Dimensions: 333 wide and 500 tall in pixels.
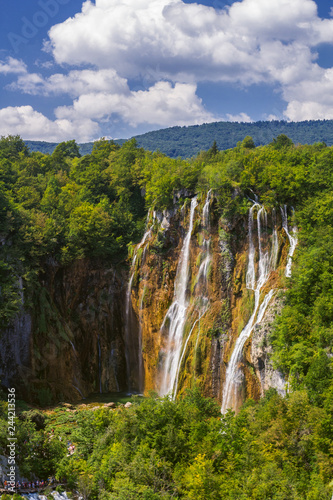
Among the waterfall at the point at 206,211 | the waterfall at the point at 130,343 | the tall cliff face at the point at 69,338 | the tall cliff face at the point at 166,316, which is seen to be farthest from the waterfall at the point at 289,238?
the tall cliff face at the point at 69,338

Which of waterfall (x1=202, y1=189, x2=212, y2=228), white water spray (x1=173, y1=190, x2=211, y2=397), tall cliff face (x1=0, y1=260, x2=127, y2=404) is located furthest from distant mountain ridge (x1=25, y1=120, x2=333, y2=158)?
white water spray (x1=173, y1=190, x2=211, y2=397)

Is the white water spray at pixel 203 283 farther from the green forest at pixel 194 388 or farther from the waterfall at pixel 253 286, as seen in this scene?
the waterfall at pixel 253 286

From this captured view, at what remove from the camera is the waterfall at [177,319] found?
31.8 m

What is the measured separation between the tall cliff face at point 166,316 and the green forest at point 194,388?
4.31ft

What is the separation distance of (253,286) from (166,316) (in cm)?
832

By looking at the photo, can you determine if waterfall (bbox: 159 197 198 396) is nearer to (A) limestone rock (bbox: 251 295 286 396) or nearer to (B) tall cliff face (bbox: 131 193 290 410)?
(B) tall cliff face (bbox: 131 193 290 410)

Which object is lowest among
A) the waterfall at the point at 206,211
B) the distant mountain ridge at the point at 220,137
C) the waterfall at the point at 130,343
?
the waterfall at the point at 130,343

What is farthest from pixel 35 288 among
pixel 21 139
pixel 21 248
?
pixel 21 139

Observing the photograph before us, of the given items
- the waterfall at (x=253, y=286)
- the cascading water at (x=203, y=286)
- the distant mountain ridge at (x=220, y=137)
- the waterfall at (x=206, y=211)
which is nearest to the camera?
the waterfall at (x=253, y=286)

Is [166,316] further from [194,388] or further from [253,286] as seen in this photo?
[194,388]

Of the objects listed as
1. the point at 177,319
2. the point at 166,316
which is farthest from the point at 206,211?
the point at 166,316

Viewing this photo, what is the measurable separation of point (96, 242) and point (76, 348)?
9.58 metres

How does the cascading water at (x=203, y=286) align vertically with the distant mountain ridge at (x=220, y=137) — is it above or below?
below

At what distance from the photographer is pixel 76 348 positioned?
3578cm
